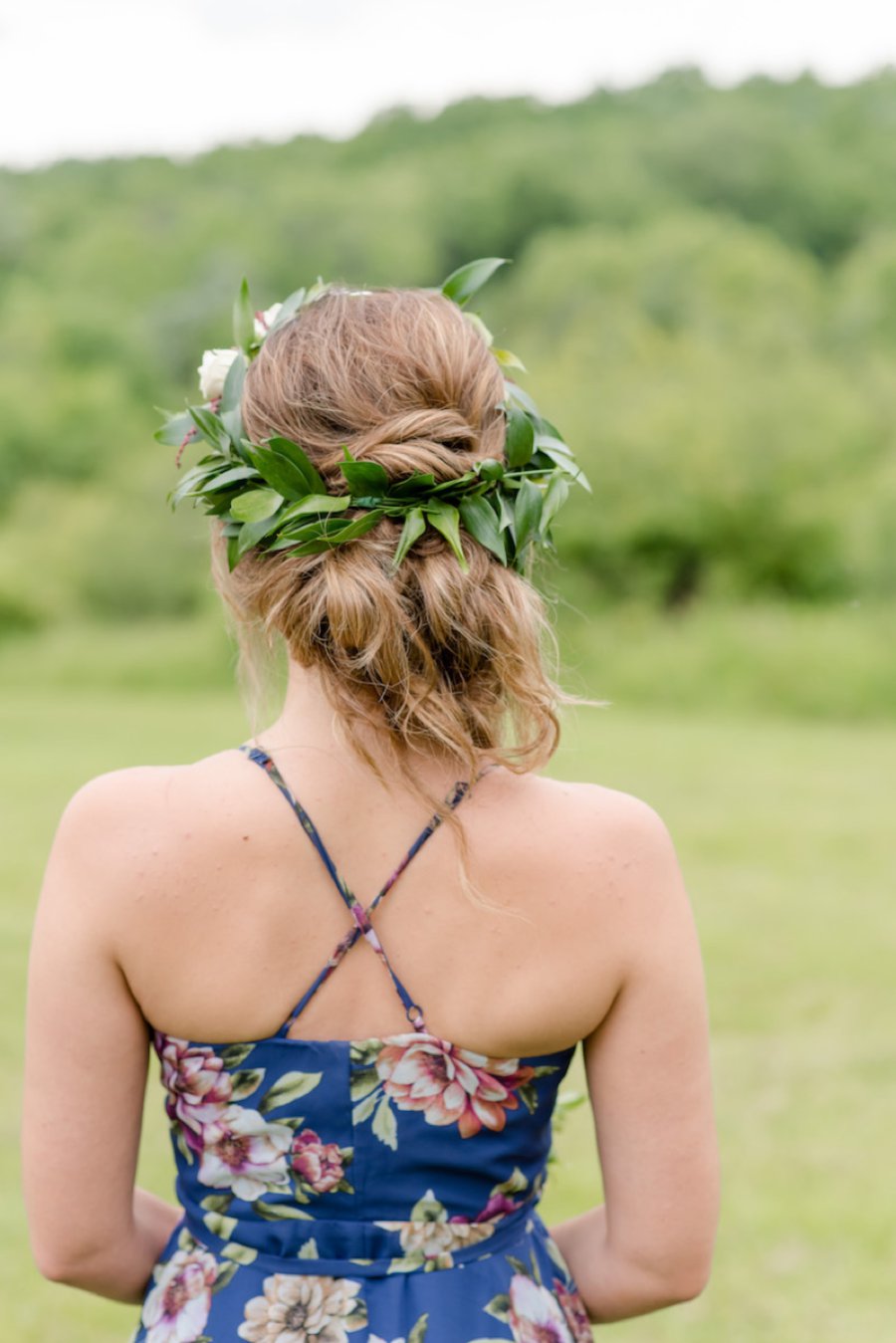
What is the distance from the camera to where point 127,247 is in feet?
180

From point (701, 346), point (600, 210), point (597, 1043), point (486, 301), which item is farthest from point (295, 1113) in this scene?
point (600, 210)

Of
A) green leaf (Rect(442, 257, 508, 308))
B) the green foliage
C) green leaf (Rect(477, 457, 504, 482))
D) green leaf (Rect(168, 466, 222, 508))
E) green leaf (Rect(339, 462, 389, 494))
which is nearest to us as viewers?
green leaf (Rect(339, 462, 389, 494))

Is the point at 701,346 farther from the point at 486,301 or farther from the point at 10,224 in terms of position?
the point at 10,224

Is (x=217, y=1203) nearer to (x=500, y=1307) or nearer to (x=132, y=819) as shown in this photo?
(x=500, y=1307)

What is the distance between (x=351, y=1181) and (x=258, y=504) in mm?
743

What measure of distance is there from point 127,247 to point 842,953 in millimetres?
52760

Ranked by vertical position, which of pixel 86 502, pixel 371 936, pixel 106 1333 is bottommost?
pixel 86 502

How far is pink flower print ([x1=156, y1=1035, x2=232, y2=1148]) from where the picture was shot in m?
1.52

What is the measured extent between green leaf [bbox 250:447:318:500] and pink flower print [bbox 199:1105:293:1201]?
0.67m

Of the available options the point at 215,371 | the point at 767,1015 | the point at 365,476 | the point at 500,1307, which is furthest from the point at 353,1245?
the point at 767,1015

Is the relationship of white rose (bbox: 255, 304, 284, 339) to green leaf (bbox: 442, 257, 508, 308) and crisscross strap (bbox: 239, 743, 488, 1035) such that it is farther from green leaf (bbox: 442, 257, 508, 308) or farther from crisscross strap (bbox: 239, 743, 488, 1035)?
crisscross strap (bbox: 239, 743, 488, 1035)

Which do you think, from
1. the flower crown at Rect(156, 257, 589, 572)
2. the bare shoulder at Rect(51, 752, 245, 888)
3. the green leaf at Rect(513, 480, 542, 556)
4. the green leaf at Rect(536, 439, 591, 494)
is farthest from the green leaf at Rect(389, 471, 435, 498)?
the bare shoulder at Rect(51, 752, 245, 888)

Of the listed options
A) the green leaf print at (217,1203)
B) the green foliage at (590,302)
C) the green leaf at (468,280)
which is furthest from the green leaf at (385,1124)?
the green foliage at (590,302)

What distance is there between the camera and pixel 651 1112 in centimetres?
160
